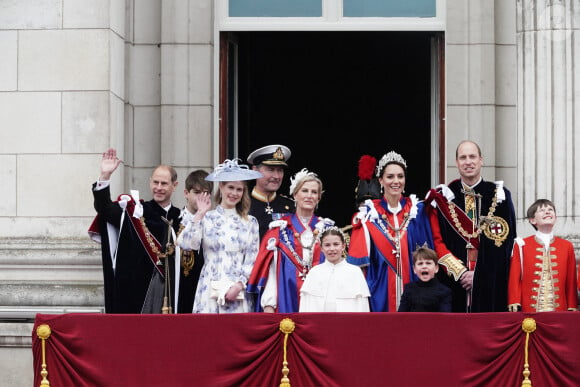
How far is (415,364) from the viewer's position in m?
12.0

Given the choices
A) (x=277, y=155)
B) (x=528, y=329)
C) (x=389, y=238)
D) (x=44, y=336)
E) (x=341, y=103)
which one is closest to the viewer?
(x=528, y=329)

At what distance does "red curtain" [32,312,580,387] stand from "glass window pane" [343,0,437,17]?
5.06 m

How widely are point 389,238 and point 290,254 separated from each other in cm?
87

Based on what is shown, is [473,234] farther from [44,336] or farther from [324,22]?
[324,22]

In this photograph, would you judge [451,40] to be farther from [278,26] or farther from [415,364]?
[415,364]

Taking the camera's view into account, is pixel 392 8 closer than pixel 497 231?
No

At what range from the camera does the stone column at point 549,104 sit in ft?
48.5

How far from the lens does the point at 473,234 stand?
13188 millimetres

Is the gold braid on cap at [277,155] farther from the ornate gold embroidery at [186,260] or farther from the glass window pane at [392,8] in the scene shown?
the glass window pane at [392,8]

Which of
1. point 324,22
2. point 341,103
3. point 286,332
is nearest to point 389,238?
point 286,332

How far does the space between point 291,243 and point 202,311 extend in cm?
93

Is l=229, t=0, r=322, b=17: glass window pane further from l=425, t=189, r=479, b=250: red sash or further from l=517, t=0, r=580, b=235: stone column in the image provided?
l=425, t=189, r=479, b=250: red sash

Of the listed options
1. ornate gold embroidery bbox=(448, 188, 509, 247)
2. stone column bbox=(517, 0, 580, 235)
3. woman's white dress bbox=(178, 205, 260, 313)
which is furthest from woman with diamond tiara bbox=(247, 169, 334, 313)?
stone column bbox=(517, 0, 580, 235)

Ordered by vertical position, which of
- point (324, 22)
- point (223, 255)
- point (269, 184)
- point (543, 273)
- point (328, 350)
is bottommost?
point (328, 350)
